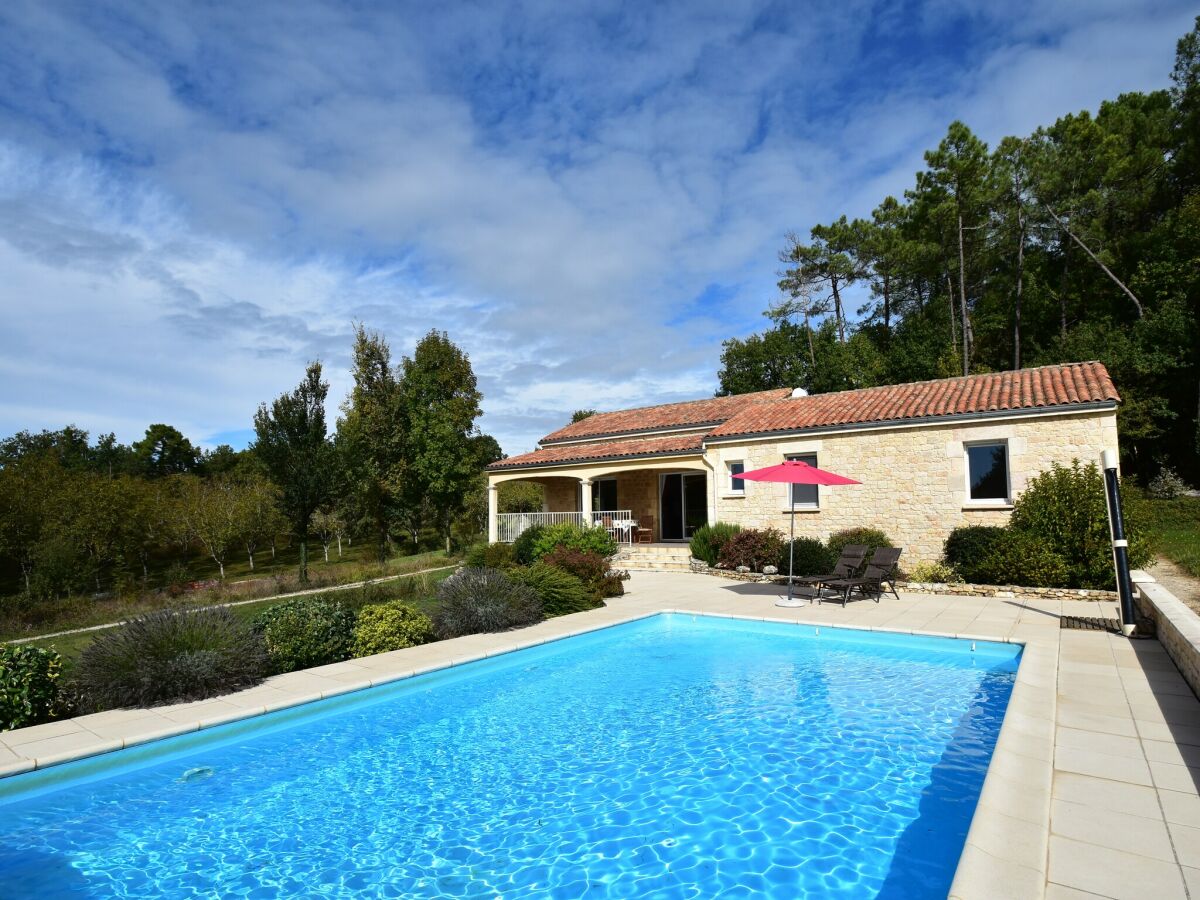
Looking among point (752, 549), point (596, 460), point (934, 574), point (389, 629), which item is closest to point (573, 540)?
point (752, 549)

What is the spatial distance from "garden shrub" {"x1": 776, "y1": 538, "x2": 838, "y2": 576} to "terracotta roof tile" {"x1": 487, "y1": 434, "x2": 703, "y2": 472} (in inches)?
195

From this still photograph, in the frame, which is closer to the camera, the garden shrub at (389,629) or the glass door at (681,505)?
the garden shrub at (389,629)

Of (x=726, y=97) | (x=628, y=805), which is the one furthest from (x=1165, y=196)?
(x=628, y=805)

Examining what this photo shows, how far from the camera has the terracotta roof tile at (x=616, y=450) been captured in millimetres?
20359

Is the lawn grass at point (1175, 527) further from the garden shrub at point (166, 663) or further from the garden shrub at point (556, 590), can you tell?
the garden shrub at point (166, 663)

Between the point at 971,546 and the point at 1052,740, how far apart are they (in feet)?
31.4

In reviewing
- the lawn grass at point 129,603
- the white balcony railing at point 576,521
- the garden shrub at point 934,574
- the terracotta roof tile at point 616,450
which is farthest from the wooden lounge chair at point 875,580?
the lawn grass at point 129,603

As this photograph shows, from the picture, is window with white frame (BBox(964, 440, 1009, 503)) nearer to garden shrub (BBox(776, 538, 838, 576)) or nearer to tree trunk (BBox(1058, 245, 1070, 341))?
garden shrub (BBox(776, 538, 838, 576))

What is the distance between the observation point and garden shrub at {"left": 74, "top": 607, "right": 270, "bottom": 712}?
6977mm

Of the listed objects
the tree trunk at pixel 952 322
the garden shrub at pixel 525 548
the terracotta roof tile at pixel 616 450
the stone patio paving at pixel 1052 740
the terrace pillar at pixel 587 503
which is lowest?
the stone patio paving at pixel 1052 740

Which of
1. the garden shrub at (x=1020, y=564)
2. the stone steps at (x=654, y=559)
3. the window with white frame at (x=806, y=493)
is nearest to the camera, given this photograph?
the garden shrub at (x=1020, y=564)

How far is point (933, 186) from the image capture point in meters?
35.4

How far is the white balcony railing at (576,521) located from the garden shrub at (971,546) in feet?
34.9

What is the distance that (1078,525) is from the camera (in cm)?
1225
